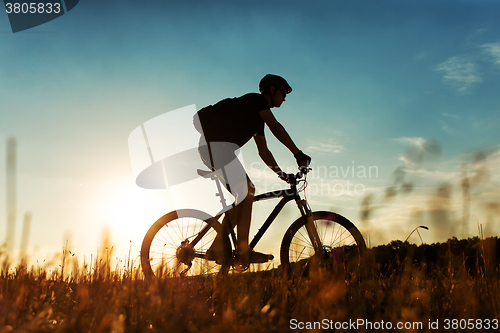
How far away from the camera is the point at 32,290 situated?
8.25ft

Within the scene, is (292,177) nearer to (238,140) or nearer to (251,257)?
(238,140)

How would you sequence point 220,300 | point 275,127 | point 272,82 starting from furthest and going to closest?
point 272,82 → point 275,127 → point 220,300

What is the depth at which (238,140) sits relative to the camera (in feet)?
13.6

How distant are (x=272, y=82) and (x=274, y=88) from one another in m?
0.08

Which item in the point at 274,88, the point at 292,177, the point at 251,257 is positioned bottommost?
the point at 251,257

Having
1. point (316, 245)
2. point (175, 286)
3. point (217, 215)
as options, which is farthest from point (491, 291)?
point (217, 215)

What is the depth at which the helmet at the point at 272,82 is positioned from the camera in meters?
4.48

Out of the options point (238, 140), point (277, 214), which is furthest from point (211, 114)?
point (277, 214)

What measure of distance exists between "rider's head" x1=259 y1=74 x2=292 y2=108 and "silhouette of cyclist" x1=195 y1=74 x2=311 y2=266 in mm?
361

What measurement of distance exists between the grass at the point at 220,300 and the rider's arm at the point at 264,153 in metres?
1.66

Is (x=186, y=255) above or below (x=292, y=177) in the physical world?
below

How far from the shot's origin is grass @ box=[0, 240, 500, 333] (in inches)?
85.8

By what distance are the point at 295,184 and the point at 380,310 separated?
193 centimetres

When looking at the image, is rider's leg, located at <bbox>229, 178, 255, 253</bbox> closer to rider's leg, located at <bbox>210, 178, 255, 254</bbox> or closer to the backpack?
rider's leg, located at <bbox>210, 178, 255, 254</bbox>
